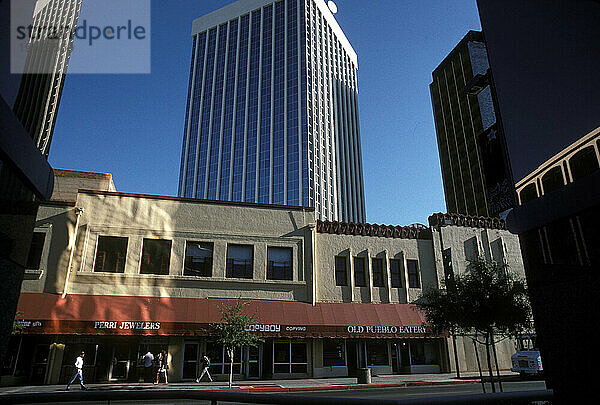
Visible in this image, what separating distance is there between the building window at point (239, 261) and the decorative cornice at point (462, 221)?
14987 mm

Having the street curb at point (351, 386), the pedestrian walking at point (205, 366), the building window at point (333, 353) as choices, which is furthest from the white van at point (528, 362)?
the pedestrian walking at point (205, 366)

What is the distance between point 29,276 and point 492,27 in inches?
1100

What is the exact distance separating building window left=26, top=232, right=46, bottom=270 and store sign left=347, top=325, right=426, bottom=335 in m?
19.7

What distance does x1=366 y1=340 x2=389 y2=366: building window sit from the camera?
29.3 meters

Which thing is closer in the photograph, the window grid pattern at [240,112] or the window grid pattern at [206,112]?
the window grid pattern at [240,112]

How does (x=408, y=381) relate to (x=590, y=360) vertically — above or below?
below

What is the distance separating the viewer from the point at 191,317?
25.0 m

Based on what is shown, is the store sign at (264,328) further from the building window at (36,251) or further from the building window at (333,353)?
the building window at (36,251)

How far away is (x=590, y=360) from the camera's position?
317cm

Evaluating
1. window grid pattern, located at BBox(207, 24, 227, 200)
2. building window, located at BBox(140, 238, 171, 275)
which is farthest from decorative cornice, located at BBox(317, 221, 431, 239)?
window grid pattern, located at BBox(207, 24, 227, 200)

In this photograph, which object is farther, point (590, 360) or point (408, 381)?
point (408, 381)

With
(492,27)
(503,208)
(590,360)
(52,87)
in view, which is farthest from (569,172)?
(52,87)

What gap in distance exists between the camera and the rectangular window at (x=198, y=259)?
27.9m

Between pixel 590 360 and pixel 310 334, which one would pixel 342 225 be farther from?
pixel 590 360
